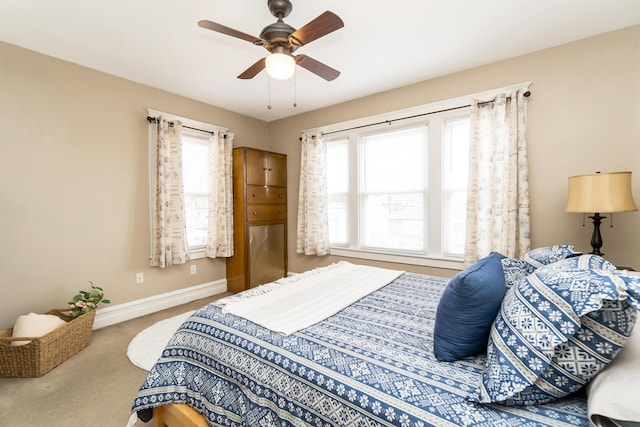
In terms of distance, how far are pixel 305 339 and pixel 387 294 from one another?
2.83 ft

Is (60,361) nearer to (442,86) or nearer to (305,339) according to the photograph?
(305,339)

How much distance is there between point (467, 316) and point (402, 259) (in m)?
2.49

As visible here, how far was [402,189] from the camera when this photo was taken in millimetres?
3525

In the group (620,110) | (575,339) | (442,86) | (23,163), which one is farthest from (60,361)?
(620,110)

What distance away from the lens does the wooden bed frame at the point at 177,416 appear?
4.26 ft

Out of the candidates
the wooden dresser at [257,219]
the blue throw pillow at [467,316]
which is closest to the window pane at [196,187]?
the wooden dresser at [257,219]

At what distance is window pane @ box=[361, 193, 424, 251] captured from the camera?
3.43m

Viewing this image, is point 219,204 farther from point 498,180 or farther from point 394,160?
point 498,180

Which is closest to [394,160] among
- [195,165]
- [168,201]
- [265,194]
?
[265,194]

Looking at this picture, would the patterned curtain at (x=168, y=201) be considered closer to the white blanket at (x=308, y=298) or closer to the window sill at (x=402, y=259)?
the white blanket at (x=308, y=298)

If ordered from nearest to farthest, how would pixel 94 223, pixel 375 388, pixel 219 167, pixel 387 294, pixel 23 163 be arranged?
pixel 375 388 < pixel 387 294 < pixel 23 163 < pixel 94 223 < pixel 219 167

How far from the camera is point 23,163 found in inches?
98.7

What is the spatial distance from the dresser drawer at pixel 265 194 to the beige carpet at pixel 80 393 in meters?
2.25

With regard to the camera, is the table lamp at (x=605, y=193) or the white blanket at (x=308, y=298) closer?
the white blanket at (x=308, y=298)
